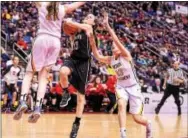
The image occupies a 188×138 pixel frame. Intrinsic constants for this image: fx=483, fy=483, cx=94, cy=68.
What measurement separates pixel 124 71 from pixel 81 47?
2.83ft

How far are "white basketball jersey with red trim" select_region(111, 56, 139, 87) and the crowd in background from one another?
7666 mm

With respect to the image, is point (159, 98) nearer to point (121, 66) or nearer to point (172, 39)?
point (172, 39)

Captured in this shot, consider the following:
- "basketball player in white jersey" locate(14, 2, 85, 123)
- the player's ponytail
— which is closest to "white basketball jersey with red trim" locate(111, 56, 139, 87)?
"basketball player in white jersey" locate(14, 2, 85, 123)

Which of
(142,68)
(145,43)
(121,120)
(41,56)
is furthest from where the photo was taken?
(145,43)

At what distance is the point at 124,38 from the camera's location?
22938 mm

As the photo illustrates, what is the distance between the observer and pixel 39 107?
267 inches

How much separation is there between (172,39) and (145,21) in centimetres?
181

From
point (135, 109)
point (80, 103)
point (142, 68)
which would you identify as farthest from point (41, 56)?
point (142, 68)

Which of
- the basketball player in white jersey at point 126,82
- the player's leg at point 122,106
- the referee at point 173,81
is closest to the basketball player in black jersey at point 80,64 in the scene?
the basketball player in white jersey at point 126,82

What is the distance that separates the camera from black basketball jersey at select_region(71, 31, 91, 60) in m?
7.76

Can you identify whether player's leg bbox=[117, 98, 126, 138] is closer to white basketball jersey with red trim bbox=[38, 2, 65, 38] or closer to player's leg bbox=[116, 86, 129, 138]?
player's leg bbox=[116, 86, 129, 138]

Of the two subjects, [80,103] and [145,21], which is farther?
[145,21]

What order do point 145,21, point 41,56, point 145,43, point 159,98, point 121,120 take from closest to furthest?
point 41,56
point 121,120
point 159,98
point 145,43
point 145,21

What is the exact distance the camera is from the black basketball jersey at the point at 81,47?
7762 mm
